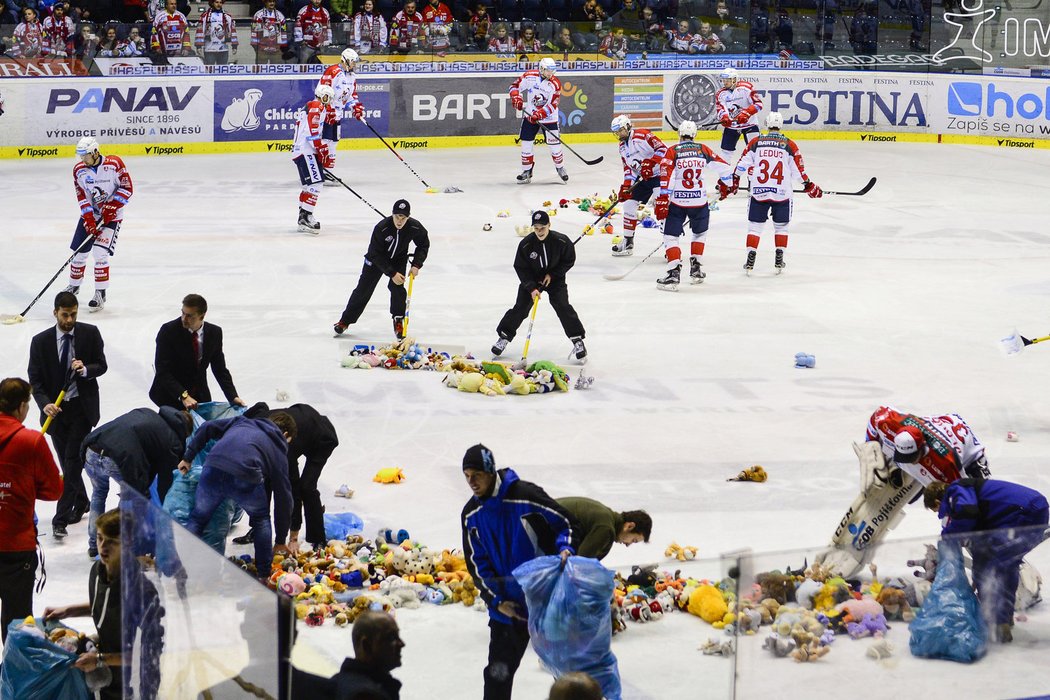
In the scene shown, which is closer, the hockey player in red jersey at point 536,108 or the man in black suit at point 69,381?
the man in black suit at point 69,381

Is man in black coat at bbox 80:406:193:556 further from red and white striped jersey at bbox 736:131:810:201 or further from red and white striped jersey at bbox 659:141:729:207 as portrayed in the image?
red and white striped jersey at bbox 736:131:810:201

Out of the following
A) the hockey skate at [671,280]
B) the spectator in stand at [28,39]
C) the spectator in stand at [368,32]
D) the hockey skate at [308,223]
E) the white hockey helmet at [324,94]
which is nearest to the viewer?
the hockey skate at [671,280]

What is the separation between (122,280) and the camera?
16266mm

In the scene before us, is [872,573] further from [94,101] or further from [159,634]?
[94,101]

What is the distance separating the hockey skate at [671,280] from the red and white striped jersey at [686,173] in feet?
2.32

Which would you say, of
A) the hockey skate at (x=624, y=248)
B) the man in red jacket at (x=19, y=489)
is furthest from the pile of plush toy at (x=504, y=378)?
the hockey skate at (x=624, y=248)

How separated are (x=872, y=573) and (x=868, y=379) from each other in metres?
6.99

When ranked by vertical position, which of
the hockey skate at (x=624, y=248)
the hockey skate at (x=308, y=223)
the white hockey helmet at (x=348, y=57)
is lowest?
the hockey skate at (x=624, y=248)

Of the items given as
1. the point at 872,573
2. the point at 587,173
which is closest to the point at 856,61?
the point at 587,173

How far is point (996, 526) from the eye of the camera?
698 cm

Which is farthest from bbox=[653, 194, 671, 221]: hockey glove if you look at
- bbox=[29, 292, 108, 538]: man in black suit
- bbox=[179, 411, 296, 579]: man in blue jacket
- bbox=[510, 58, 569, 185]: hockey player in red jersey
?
bbox=[179, 411, 296, 579]: man in blue jacket

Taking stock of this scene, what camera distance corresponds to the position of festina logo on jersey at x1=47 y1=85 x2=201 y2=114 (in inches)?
942

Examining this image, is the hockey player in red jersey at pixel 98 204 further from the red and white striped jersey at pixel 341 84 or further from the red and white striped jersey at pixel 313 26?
the red and white striped jersey at pixel 313 26

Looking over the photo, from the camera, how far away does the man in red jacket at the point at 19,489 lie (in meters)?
6.76
